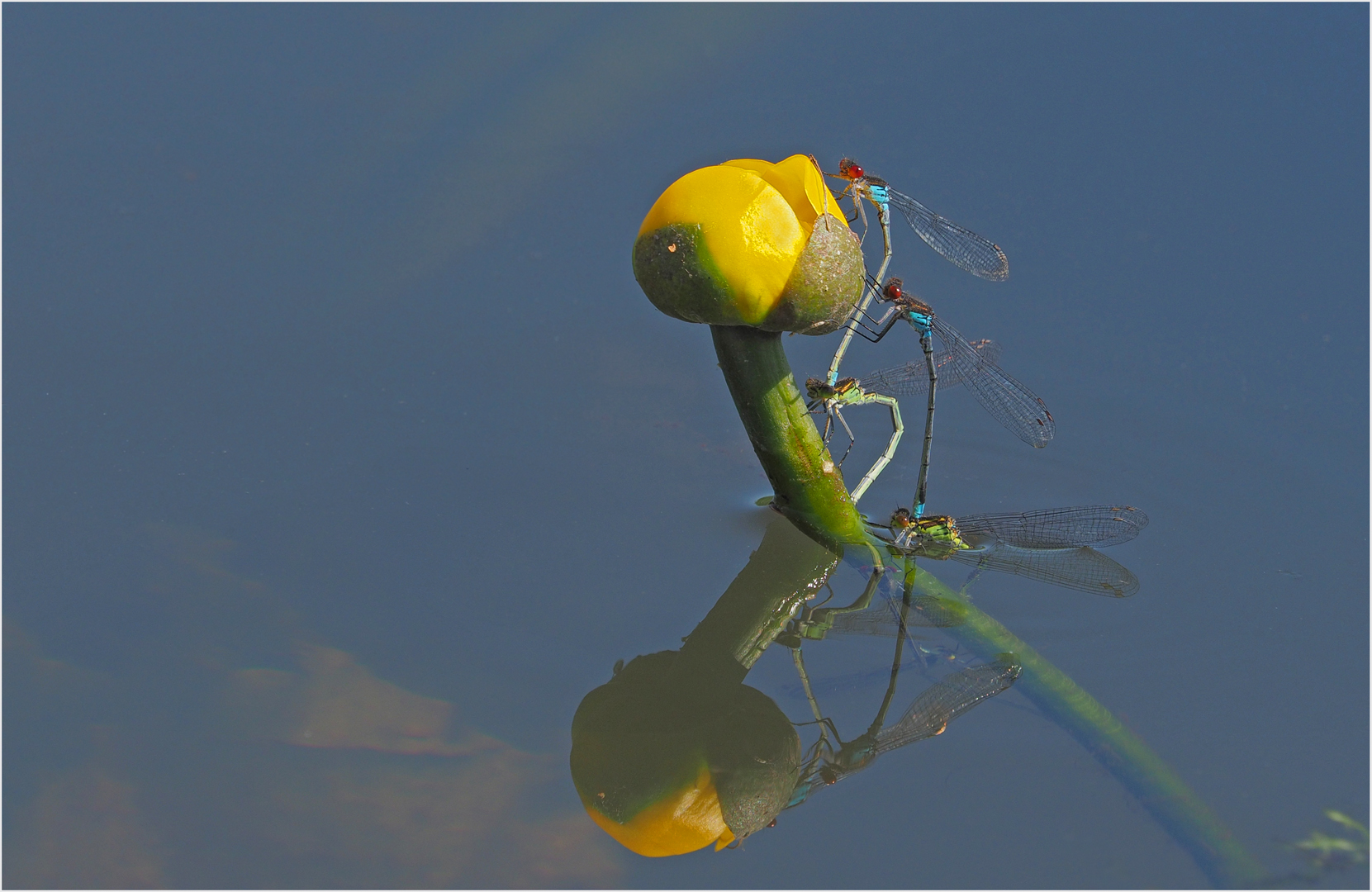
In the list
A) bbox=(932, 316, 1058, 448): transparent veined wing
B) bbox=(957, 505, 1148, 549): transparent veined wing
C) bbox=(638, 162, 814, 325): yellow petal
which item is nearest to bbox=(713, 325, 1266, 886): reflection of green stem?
bbox=(638, 162, 814, 325): yellow petal

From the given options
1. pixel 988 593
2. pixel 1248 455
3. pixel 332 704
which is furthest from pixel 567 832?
pixel 1248 455

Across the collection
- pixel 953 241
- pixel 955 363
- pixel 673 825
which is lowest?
pixel 673 825

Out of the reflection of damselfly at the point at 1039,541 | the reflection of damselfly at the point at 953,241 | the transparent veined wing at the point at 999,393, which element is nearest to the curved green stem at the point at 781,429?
the reflection of damselfly at the point at 1039,541

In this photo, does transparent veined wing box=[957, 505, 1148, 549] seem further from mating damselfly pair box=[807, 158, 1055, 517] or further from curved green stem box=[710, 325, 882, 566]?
curved green stem box=[710, 325, 882, 566]

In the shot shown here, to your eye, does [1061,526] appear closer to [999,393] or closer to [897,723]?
[999,393]

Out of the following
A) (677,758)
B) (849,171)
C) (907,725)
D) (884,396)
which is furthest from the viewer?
(884,396)

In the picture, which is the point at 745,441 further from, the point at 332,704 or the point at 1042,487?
the point at 332,704

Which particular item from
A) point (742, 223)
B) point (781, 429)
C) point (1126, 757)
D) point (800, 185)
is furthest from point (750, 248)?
point (1126, 757)
